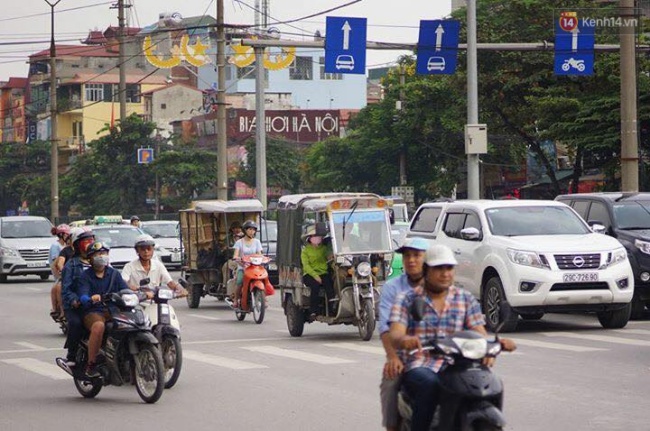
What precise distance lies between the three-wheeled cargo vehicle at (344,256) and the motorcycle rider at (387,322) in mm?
10467

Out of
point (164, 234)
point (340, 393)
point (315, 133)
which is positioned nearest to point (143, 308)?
point (340, 393)

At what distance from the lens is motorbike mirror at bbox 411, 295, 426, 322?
7821 mm

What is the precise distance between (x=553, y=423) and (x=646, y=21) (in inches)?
1416

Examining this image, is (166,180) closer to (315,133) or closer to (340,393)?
(315,133)

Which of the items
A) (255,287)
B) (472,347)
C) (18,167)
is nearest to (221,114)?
(255,287)

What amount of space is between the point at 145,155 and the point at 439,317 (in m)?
77.9

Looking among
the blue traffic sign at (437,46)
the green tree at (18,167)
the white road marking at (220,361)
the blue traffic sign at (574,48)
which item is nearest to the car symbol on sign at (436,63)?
the blue traffic sign at (437,46)

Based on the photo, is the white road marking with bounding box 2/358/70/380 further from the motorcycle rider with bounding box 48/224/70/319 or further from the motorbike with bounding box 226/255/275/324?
the motorbike with bounding box 226/255/275/324

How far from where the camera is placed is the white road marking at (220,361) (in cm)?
1623

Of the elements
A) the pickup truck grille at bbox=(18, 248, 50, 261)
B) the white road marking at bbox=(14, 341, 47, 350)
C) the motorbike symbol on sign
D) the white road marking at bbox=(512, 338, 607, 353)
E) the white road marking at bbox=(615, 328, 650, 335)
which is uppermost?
the motorbike symbol on sign

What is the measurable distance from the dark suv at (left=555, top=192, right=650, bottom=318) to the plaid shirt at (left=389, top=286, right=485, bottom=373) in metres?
14.1

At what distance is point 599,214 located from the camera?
22922mm

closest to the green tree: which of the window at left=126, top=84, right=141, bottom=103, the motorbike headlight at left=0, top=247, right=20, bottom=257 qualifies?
the window at left=126, top=84, right=141, bottom=103

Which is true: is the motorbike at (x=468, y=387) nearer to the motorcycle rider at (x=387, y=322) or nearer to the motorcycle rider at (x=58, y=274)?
the motorcycle rider at (x=387, y=322)
